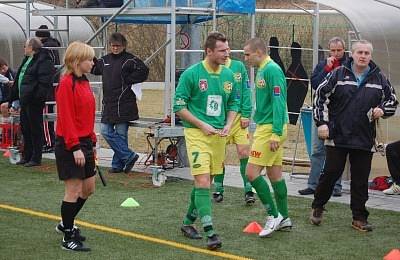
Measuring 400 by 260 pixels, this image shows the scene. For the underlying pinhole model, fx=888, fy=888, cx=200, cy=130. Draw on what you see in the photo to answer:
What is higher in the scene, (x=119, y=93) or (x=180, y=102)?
(x=180, y=102)

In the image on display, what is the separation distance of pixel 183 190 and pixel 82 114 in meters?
3.80

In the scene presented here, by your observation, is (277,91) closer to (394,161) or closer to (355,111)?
(355,111)

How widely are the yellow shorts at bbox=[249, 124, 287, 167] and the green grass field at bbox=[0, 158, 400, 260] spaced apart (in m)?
0.70

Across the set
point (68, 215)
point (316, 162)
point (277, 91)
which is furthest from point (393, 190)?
point (68, 215)

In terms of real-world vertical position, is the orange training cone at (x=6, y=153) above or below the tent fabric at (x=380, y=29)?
below

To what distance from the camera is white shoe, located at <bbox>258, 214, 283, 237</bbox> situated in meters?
8.20

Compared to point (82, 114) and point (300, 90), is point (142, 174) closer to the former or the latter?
point (300, 90)

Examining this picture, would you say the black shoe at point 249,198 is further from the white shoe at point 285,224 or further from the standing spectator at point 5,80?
the standing spectator at point 5,80

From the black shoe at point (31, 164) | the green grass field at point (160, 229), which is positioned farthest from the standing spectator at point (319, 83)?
the black shoe at point (31, 164)

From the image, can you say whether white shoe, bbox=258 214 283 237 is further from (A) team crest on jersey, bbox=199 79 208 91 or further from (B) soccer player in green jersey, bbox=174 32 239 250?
(A) team crest on jersey, bbox=199 79 208 91

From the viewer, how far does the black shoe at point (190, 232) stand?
809cm

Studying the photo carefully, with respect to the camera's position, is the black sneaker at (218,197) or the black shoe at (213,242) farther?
the black sneaker at (218,197)

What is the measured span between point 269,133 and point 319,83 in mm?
1908

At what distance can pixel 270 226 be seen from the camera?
8.23 metres
